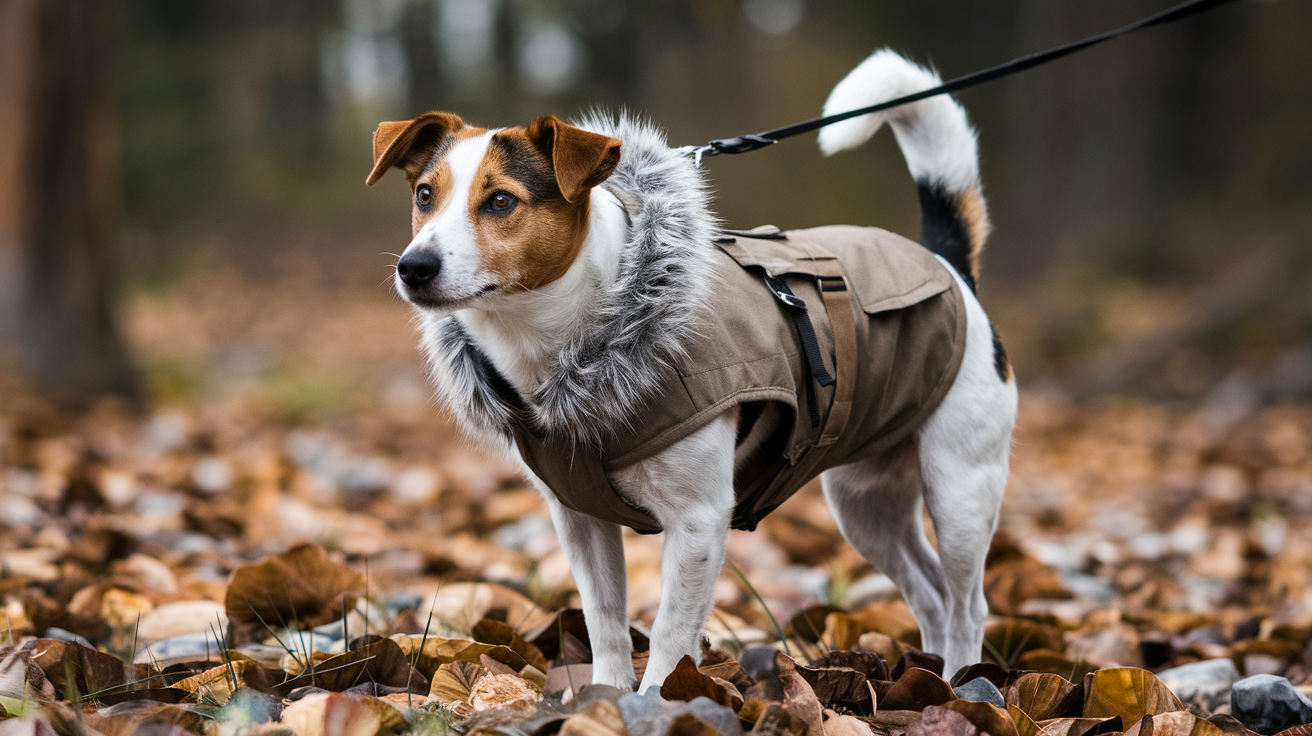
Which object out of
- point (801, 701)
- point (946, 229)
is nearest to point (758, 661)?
point (801, 701)

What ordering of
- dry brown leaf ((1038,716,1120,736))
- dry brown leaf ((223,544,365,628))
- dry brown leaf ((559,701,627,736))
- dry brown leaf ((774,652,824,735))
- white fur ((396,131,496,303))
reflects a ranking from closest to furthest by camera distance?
dry brown leaf ((559,701,627,736)), dry brown leaf ((774,652,824,735)), dry brown leaf ((1038,716,1120,736)), white fur ((396,131,496,303)), dry brown leaf ((223,544,365,628))

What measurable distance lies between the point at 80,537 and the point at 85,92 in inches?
163

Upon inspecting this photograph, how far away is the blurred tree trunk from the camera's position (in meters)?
6.27

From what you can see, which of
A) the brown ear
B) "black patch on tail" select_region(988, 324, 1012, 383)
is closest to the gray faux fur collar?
the brown ear

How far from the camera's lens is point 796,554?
13.2ft

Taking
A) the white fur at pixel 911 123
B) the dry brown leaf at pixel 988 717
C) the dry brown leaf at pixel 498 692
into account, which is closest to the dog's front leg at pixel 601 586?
the dry brown leaf at pixel 498 692

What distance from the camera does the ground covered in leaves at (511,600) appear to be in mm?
1847

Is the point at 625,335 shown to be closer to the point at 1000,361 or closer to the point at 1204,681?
the point at 1000,361

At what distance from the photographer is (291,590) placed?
8.59ft

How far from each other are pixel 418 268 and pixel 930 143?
158 centimetres

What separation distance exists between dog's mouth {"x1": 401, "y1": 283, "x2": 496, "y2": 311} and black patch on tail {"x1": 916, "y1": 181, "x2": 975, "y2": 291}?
4.65ft

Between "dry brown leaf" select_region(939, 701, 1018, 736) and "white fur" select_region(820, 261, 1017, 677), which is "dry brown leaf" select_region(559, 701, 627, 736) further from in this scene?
"white fur" select_region(820, 261, 1017, 677)

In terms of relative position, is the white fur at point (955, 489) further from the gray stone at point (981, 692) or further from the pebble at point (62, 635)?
the pebble at point (62, 635)

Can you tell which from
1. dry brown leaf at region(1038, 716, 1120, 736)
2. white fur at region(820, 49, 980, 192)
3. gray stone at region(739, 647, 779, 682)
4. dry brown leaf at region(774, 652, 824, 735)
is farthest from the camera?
white fur at region(820, 49, 980, 192)
